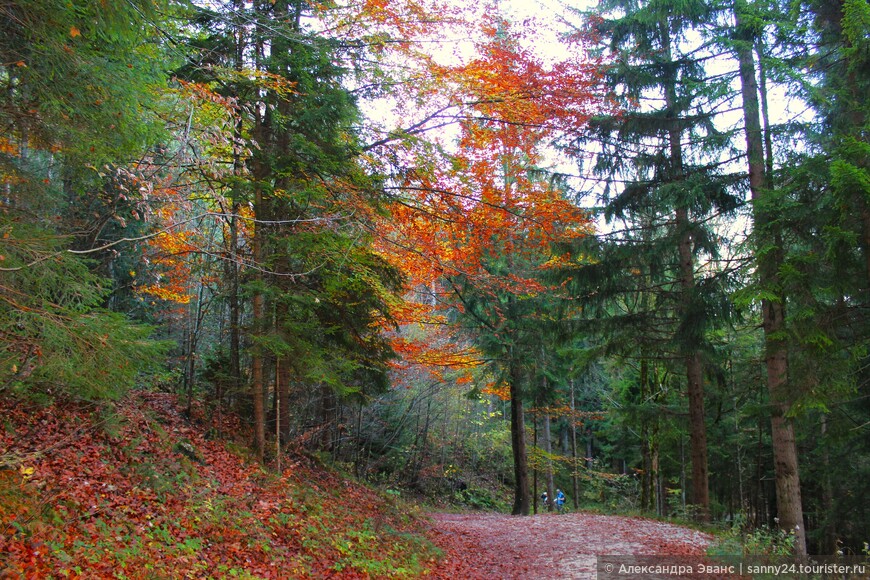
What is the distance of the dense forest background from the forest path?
6.98ft

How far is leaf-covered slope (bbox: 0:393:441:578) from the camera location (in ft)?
15.2

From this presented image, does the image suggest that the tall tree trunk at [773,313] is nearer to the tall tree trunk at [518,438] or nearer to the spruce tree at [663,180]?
the spruce tree at [663,180]

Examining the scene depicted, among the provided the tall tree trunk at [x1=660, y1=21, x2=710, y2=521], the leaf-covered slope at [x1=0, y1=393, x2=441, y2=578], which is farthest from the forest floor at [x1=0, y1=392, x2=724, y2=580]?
the tall tree trunk at [x1=660, y1=21, x2=710, y2=521]

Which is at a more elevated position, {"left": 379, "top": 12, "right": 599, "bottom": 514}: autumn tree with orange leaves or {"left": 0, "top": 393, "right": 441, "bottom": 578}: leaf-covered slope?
{"left": 379, "top": 12, "right": 599, "bottom": 514}: autumn tree with orange leaves

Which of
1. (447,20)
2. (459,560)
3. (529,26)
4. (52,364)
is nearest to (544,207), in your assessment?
(529,26)

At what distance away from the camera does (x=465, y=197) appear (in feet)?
29.2

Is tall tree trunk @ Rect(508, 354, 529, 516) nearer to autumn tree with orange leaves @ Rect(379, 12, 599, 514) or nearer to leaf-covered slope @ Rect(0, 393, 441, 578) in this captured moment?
autumn tree with orange leaves @ Rect(379, 12, 599, 514)

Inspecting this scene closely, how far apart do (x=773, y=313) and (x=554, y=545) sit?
6.15 metres

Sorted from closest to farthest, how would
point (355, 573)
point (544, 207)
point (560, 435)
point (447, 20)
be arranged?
point (355, 573), point (447, 20), point (544, 207), point (560, 435)

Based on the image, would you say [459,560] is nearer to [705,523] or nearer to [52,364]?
[705,523]

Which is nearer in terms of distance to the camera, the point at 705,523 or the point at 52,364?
the point at 52,364

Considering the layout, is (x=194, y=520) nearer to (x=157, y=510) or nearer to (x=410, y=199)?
(x=157, y=510)

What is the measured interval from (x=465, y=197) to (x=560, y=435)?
30.6m

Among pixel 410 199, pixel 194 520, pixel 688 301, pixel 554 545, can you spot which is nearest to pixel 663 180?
pixel 688 301
